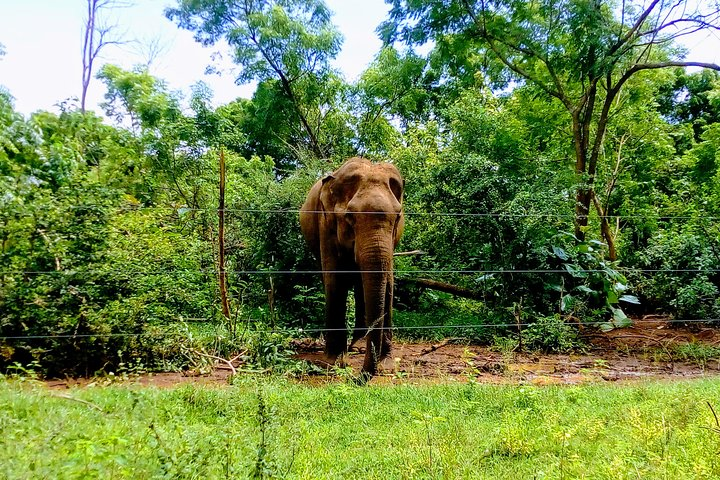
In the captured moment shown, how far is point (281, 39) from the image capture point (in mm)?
18641

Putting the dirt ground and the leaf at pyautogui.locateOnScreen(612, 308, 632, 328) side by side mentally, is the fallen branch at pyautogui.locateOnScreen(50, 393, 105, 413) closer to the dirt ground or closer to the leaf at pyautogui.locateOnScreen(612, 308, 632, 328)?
the dirt ground

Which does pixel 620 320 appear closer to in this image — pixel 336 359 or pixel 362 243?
pixel 336 359

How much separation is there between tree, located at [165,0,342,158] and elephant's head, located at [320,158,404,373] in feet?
37.7

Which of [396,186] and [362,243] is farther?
[396,186]

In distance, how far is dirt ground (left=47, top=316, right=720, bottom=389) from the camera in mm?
6367

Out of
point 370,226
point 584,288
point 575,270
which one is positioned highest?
point 370,226

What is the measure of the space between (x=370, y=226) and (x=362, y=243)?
242mm

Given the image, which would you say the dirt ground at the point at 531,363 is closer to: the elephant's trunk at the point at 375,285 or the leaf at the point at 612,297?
the elephant's trunk at the point at 375,285

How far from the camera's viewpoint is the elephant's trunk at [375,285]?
6.22m

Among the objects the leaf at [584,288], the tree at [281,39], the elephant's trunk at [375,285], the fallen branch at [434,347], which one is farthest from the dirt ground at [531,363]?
the tree at [281,39]

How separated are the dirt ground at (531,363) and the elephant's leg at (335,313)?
274 mm

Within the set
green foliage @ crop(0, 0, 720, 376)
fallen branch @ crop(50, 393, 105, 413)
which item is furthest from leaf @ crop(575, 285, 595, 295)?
fallen branch @ crop(50, 393, 105, 413)

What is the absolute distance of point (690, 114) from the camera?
21.0m

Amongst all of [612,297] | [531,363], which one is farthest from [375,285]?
[612,297]
